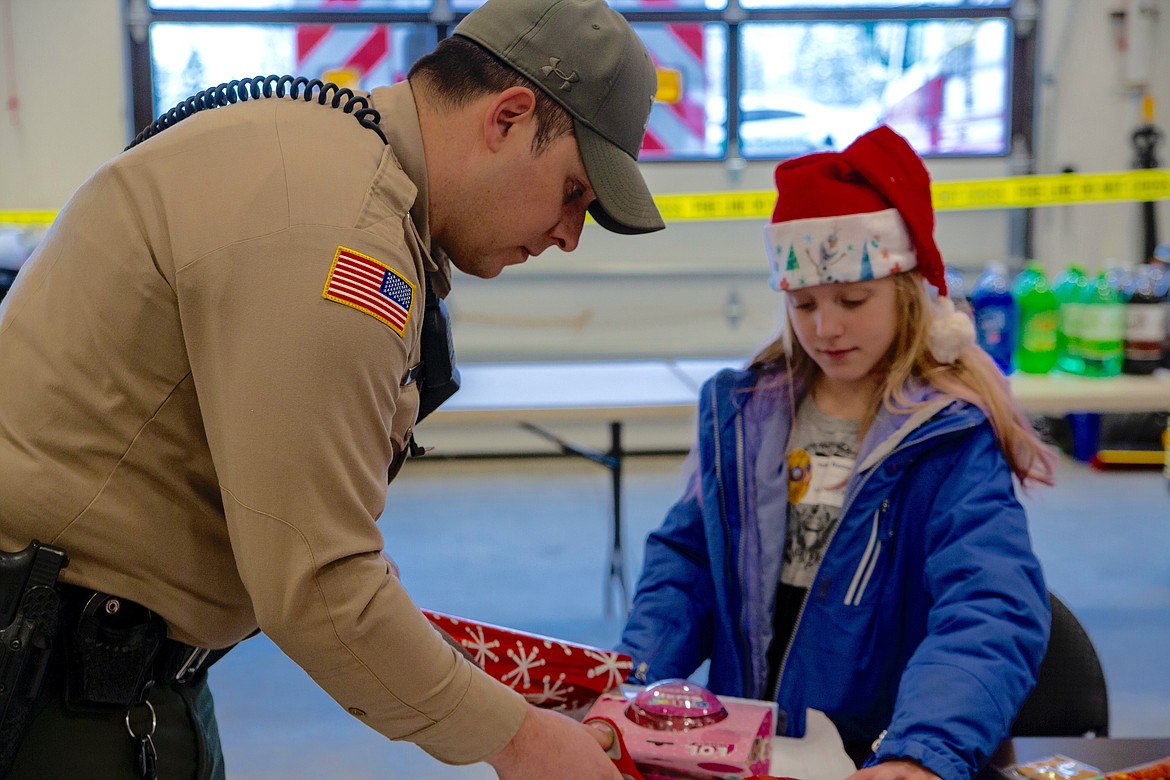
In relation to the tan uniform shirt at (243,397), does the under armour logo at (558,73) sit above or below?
above

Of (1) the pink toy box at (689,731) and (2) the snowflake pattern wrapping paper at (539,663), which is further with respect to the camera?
(2) the snowflake pattern wrapping paper at (539,663)

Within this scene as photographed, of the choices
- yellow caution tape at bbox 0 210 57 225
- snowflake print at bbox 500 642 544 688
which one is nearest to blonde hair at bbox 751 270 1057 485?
snowflake print at bbox 500 642 544 688

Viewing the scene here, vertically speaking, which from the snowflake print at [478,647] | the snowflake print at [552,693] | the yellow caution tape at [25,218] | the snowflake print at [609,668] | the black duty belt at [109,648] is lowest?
the snowflake print at [552,693]

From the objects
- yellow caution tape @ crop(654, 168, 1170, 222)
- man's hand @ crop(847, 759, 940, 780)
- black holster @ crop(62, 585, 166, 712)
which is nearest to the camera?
black holster @ crop(62, 585, 166, 712)

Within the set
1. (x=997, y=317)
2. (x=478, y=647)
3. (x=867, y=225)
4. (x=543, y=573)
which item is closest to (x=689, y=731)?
(x=478, y=647)

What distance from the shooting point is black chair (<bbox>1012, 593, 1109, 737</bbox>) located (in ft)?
4.66

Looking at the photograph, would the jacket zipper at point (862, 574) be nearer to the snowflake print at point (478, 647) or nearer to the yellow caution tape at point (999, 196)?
the snowflake print at point (478, 647)

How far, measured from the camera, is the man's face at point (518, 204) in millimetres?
1015

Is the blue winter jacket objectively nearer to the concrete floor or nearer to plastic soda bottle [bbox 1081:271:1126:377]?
the concrete floor

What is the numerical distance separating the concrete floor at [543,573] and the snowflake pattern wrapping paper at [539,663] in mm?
1508

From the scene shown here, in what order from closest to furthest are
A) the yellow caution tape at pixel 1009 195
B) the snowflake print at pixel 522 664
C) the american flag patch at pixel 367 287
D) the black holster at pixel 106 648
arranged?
the american flag patch at pixel 367 287
the black holster at pixel 106 648
the snowflake print at pixel 522 664
the yellow caution tape at pixel 1009 195

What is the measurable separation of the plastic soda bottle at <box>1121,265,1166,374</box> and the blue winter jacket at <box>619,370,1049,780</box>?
2099 millimetres

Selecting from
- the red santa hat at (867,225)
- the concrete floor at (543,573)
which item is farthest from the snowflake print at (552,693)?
the concrete floor at (543,573)

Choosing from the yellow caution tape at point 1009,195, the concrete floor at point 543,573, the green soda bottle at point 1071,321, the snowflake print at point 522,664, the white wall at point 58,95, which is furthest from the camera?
the white wall at point 58,95
